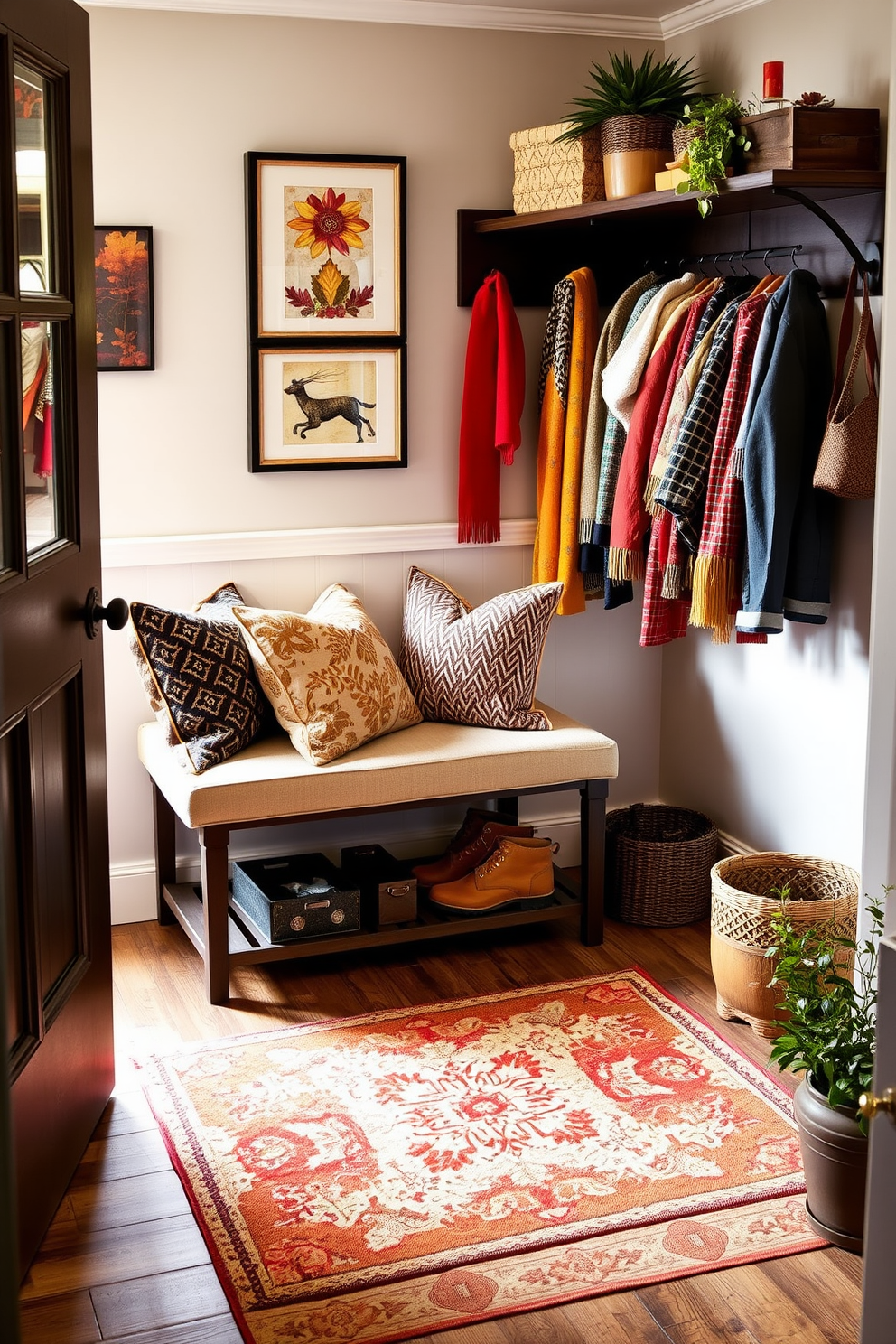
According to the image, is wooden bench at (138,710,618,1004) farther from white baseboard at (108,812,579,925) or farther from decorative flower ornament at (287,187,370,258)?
decorative flower ornament at (287,187,370,258)

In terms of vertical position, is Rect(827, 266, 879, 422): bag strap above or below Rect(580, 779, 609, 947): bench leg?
above

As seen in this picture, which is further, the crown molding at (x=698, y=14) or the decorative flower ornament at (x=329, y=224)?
the decorative flower ornament at (x=329, y=224)

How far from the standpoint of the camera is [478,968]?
11.0 ft

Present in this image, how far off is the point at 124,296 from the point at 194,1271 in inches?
89.9

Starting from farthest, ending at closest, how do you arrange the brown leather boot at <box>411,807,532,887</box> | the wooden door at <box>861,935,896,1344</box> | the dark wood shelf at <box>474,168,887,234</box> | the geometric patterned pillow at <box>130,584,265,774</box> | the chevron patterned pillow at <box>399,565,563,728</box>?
1. the brown leather boot at <box>411,807,532,887</box>
2. the chevron patterned pillow at <box>399,565,563,728</box>
3. the geometric patterned pillow at <box>130,584,265,774</box>
4. the dark wood shelf at <box>474,168,887,234</box>
5. the wooden door at <box>861,935,896,1344</box>

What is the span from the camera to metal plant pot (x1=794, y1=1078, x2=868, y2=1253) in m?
2.16

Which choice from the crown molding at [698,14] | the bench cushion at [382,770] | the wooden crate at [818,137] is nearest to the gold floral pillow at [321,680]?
the bench cushion at [382,770]

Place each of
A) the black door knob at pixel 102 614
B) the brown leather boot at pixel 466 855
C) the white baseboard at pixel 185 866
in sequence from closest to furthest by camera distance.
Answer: the black door knob at pixel 102 614 → the brown leather boot at pixel 466 855 → the white baseboard at pixel 185 866

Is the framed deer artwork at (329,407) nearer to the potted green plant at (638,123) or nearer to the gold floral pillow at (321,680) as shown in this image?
the gold floral pillow at (321,680)

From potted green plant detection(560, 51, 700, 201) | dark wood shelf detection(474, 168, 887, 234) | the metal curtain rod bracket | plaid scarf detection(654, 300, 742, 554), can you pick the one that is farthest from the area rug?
potted green plant detection(560, 51, 700, 201)

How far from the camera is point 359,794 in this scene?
3172 millimetres

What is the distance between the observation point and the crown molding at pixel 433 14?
3.33m

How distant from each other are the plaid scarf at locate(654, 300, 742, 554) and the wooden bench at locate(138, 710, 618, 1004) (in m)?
0.66

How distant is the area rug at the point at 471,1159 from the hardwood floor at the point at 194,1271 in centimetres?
4
